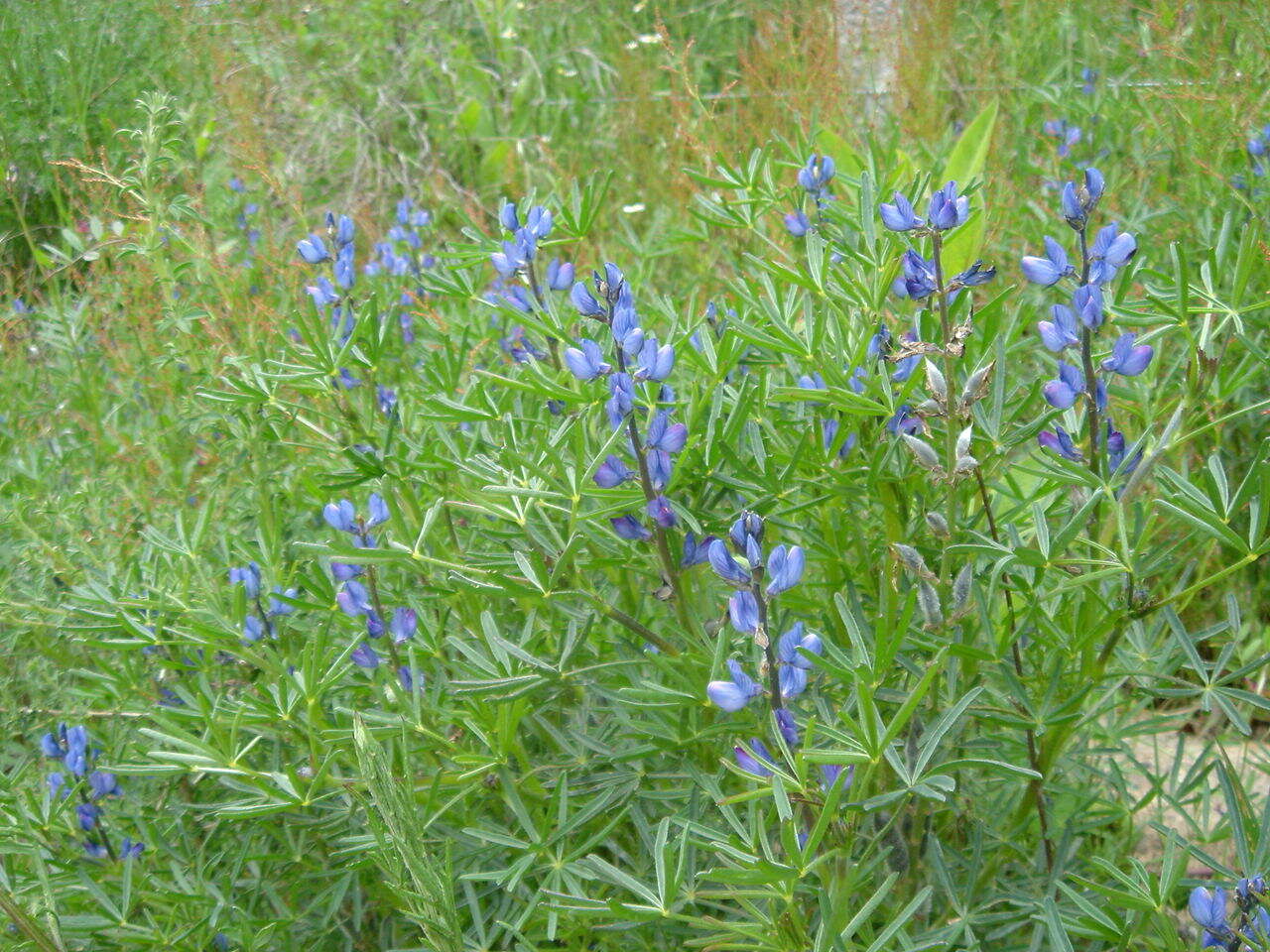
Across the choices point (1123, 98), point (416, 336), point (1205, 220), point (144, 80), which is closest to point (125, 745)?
point (416, 336)

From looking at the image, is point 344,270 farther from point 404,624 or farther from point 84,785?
point 84,785

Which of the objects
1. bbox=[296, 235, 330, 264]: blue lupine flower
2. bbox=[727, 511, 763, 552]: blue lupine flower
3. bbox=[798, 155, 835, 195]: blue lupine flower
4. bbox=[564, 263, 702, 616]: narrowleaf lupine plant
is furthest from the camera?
bbox=[296, 235, 330, 264]: blue lupine flower

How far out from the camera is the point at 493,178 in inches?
192

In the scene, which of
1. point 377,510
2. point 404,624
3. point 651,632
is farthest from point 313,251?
point 651,632

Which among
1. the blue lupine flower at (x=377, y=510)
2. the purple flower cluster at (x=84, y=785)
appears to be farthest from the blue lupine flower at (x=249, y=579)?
the purple flower cluster at (x=84, y=785)

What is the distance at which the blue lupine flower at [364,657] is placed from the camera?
1602 millimetres

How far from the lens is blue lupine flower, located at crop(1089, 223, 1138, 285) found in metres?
1.32

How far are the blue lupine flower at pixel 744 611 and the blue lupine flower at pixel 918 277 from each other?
0.38 m

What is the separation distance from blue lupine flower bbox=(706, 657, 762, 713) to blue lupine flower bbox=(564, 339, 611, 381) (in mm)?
386

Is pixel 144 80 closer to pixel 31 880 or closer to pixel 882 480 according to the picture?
pixel 31 880

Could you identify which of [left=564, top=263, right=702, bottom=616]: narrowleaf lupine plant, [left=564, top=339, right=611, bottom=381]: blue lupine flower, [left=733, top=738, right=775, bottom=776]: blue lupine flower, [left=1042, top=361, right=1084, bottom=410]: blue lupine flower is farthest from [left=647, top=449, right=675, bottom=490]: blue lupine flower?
[left=1042, top=361, right=1084, bottom=410]: blue lupine flower

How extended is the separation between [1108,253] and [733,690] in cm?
65

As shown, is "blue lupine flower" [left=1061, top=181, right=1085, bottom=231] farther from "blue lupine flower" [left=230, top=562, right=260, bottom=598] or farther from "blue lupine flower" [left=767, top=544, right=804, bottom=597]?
"blue lupine flower" [left=230, top=562, right=260, bottom=598]

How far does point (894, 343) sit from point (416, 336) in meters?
1.37
